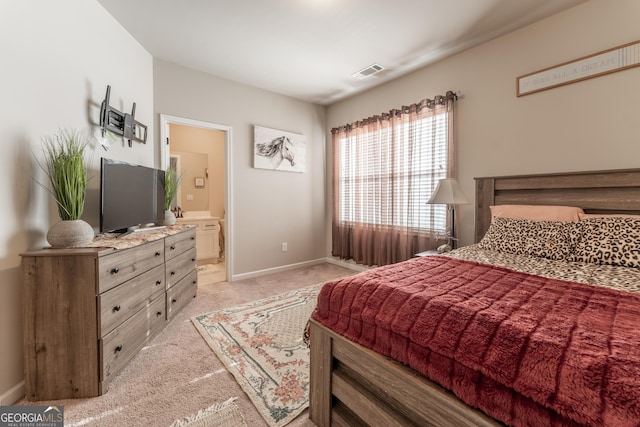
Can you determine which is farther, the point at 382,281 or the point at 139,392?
the point at 139,392

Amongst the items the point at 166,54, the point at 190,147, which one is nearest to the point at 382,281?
the point at 166,54

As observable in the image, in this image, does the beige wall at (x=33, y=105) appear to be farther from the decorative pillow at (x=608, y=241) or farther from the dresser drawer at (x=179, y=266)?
the decorative pillow at (x=608, y=241)

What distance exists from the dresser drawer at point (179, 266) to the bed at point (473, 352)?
1.66 metres

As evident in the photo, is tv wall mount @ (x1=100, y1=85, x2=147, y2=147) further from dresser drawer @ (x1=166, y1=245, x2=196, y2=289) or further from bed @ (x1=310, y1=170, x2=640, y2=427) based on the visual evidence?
bed @ (x1=310, y1=170, x2=640, y2=427)

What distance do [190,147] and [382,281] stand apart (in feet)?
15.4

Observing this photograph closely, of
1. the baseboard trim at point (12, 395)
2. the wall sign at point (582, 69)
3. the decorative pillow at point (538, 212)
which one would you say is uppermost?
the wall sign at point (582, 69)

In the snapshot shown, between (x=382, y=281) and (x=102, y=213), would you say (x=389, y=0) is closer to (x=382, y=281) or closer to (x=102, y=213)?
(x=382, y=281)

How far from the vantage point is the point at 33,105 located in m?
1.61

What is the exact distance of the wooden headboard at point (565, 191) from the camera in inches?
75.5

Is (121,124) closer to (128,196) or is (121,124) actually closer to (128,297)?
(128,196)

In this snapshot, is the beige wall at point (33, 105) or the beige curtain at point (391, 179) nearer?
the beige wall at point (33, 105)

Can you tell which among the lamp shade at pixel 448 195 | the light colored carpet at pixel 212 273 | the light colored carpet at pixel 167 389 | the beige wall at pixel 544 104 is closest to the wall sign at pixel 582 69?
the beige wall at pixel 544 104

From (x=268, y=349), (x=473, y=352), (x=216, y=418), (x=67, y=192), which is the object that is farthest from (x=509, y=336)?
(x=67, y=192)

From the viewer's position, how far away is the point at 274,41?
2.66m
